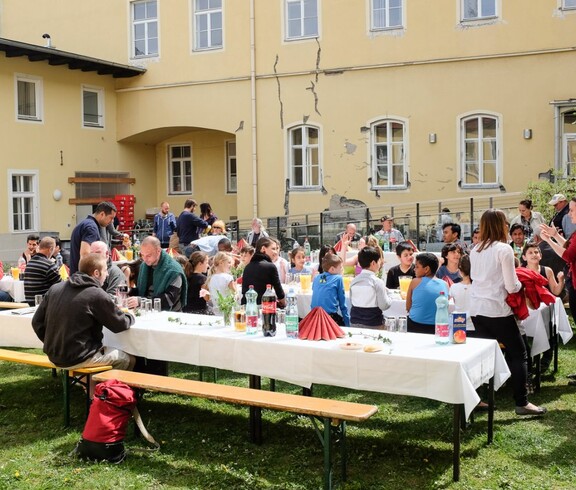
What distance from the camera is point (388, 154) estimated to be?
19109 millimetres

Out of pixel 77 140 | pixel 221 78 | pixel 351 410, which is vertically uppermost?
pixel 221 78

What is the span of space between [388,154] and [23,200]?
367 inches

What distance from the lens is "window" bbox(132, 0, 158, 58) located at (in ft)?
71.3

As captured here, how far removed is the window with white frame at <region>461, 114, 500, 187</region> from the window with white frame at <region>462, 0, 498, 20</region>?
2.21 m

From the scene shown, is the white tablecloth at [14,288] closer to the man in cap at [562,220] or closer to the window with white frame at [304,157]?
the man in cap at [562,220]

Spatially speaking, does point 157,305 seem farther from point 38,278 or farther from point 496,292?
point 496,292

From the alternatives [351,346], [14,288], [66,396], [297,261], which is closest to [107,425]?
[66,396]

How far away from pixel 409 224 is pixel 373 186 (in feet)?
6.43

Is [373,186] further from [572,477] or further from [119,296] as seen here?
[572,477]

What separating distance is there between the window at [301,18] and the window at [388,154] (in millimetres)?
2917

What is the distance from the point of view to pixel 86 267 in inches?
246

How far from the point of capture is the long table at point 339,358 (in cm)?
507

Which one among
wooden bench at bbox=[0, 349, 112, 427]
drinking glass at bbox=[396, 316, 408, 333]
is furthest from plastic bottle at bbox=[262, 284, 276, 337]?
wooden bench at bbox=[0, 349, 112, 427]

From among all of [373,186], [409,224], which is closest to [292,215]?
[373,186]
